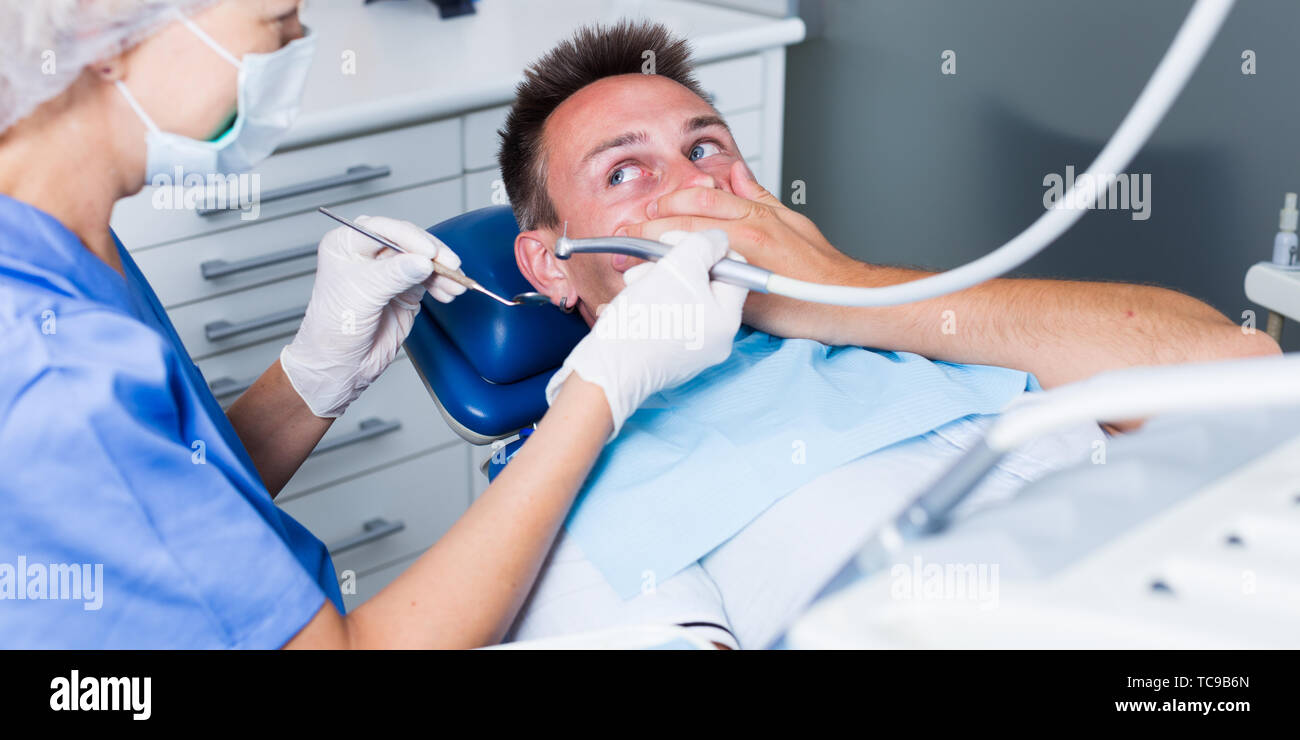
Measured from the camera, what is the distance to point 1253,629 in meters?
0.52

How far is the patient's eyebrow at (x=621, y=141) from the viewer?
1401 millimetres

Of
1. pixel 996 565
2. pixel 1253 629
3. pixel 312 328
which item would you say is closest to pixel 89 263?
pixel 312 328

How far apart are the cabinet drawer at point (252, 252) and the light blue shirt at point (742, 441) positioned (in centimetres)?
83

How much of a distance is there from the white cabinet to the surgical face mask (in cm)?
75

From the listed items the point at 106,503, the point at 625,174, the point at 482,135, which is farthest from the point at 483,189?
the point at 106,503

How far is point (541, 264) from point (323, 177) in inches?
21.8

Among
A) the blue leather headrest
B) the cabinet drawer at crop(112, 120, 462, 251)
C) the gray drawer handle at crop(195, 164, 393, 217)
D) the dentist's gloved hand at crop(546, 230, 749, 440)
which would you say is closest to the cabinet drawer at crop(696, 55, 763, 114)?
the cabinet drawer at crop(112, 120, 462, 251)

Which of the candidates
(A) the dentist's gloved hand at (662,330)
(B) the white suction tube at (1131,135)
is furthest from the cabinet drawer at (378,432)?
(B) the white suction tube at (1131,135)

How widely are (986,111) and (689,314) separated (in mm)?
1195

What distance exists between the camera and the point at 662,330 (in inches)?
42.3

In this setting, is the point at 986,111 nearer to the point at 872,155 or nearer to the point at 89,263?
the point at 872,155

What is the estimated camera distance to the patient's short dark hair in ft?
5.02

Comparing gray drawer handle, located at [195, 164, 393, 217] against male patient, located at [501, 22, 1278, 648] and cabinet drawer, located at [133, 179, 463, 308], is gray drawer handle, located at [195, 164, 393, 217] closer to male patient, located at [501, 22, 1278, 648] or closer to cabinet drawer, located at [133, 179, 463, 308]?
cabinet drawer, located at [133, 179, 463, 308]
